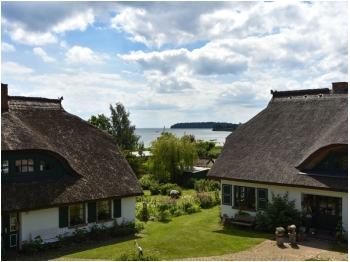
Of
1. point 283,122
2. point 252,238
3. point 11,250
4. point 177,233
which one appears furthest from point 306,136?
point 11,250

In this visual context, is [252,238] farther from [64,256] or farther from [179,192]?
[179,192]

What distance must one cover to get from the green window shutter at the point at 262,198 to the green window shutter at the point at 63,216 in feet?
31.8

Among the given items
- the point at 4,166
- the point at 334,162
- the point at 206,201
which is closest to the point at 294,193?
the point at 334,162

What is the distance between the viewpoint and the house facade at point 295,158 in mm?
17328

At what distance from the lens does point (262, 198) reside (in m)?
19.4

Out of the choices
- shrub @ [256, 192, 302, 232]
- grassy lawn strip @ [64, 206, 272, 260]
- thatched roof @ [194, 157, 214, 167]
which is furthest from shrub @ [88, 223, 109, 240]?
thatched roof @ [194, 157, 214, 167]

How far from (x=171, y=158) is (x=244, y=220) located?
1702 centimetres

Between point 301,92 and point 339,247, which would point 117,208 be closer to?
point 339,247

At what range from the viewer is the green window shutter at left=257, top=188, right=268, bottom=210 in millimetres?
19308

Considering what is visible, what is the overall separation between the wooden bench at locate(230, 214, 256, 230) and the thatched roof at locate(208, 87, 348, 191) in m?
1.99

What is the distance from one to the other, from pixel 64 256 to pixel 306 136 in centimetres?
1330

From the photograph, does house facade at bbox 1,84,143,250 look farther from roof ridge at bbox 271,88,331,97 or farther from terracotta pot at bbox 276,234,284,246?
roof ridge at bbox 271,88,331,97

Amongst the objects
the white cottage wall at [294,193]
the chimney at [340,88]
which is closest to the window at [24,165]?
the white cottage wall at [294,193]

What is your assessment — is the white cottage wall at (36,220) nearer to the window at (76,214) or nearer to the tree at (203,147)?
the window at (76,214)
